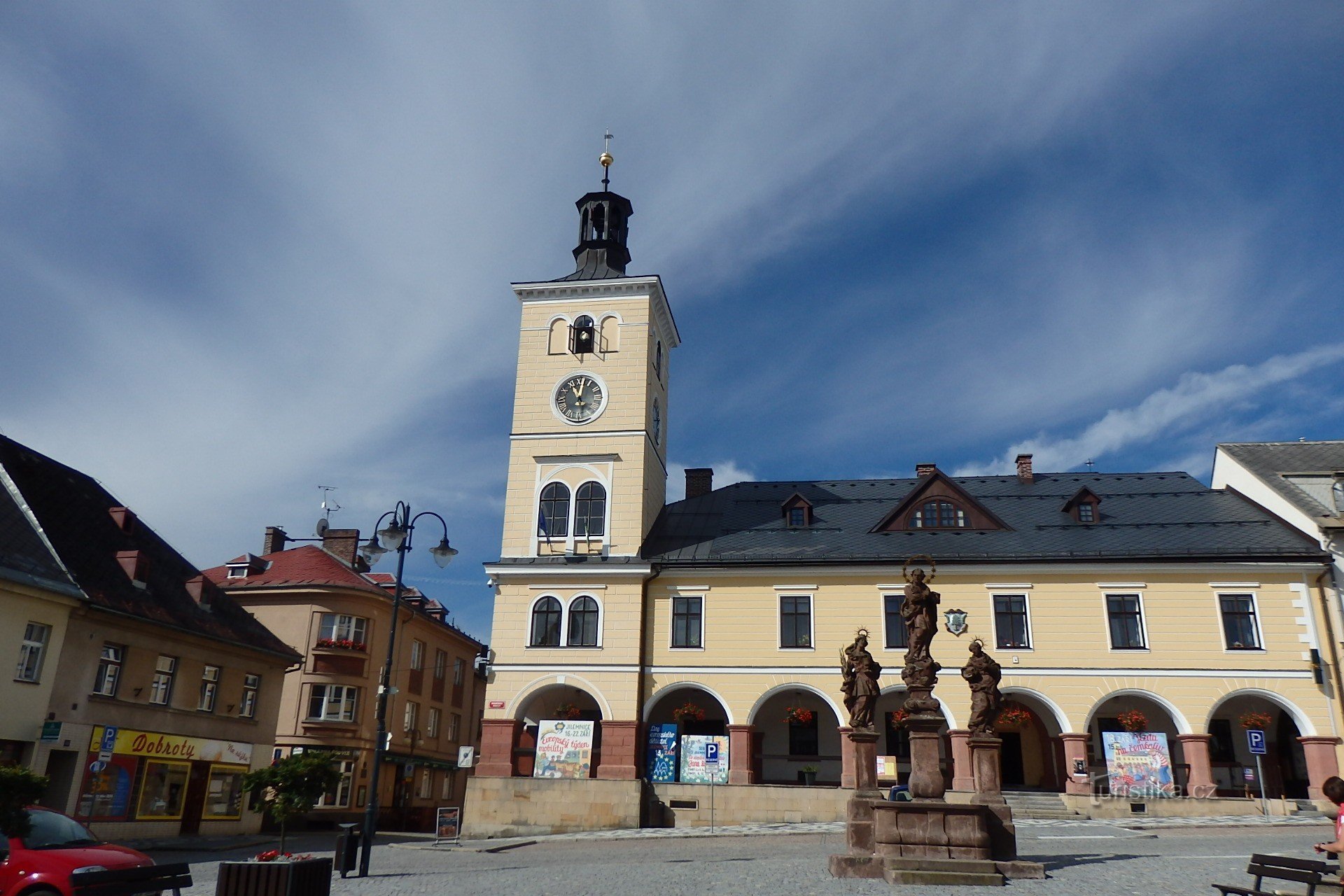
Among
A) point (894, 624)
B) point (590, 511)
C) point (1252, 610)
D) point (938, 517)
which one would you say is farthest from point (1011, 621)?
point (590, 511)

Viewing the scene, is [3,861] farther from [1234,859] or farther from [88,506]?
[88,506]

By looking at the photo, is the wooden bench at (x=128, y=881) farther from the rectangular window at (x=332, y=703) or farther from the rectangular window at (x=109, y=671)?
the rectangular window at (x=332, y=703)

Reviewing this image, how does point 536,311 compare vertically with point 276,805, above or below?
above

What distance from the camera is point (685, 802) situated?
2997 centimetres

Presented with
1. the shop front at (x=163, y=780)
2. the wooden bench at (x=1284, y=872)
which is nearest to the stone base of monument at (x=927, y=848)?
the wooden bench at (x=1284, y=872)

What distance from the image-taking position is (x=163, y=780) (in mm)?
28422

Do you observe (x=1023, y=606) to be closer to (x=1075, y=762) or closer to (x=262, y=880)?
(x=1075, y=762)

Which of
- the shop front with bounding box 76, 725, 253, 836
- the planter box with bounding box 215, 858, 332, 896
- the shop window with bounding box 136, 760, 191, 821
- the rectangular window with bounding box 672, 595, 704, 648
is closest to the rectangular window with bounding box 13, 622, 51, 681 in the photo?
the shop front with bounding box 76, 725, 253, 836

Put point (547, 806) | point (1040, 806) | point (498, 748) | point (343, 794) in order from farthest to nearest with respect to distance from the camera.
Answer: point (343, 794) < point (498, 748) < point (547, 806) < point (1040, 806)

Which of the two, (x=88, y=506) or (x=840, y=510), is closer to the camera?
(x=88, y=506)

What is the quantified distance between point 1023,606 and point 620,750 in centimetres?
1331

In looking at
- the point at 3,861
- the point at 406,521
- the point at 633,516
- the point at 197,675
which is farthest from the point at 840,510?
the point at 3,861

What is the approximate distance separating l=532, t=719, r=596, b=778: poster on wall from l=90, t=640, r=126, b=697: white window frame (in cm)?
1193

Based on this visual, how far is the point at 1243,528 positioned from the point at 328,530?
37.3m
